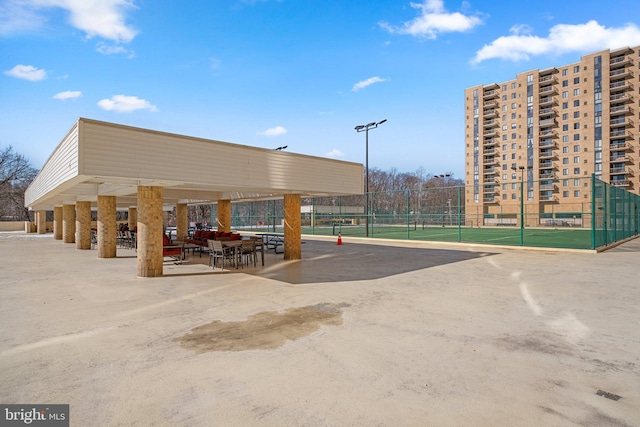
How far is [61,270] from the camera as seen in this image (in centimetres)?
1278

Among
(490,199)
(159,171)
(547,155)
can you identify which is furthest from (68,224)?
(547,155)

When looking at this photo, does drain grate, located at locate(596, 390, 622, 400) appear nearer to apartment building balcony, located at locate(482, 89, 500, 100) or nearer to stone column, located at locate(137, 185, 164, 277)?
stone column, located at locate(137, 185, 164, 277)

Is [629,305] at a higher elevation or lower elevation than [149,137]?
lower

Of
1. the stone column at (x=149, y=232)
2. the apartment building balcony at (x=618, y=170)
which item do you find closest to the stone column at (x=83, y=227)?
the stone column at (x=149, y=232)

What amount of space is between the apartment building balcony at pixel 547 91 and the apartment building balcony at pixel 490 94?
8567 mm

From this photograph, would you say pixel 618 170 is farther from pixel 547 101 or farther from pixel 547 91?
pixel 547 91

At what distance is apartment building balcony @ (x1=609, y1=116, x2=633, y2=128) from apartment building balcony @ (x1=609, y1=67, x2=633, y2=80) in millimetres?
6915

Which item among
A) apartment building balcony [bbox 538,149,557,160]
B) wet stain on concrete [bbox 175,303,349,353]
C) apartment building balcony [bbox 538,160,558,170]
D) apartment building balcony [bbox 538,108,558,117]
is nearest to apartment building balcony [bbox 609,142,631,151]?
apartment building balcony [bbox 538,149,557,160]

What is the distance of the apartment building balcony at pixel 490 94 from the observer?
78.4m

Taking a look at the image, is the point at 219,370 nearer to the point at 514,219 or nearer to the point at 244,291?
the point at 244,291

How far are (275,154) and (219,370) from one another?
906cm

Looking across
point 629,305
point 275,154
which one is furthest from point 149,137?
point 629,305

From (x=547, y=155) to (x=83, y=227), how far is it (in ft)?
256

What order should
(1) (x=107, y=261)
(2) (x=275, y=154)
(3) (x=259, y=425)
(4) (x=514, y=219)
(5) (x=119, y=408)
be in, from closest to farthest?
(3) (x=259, y=425), (5) (x=119, y=408), (2) (x=275, y=154), (1) (x=107, y=261), (4) (x=514, y=219)
